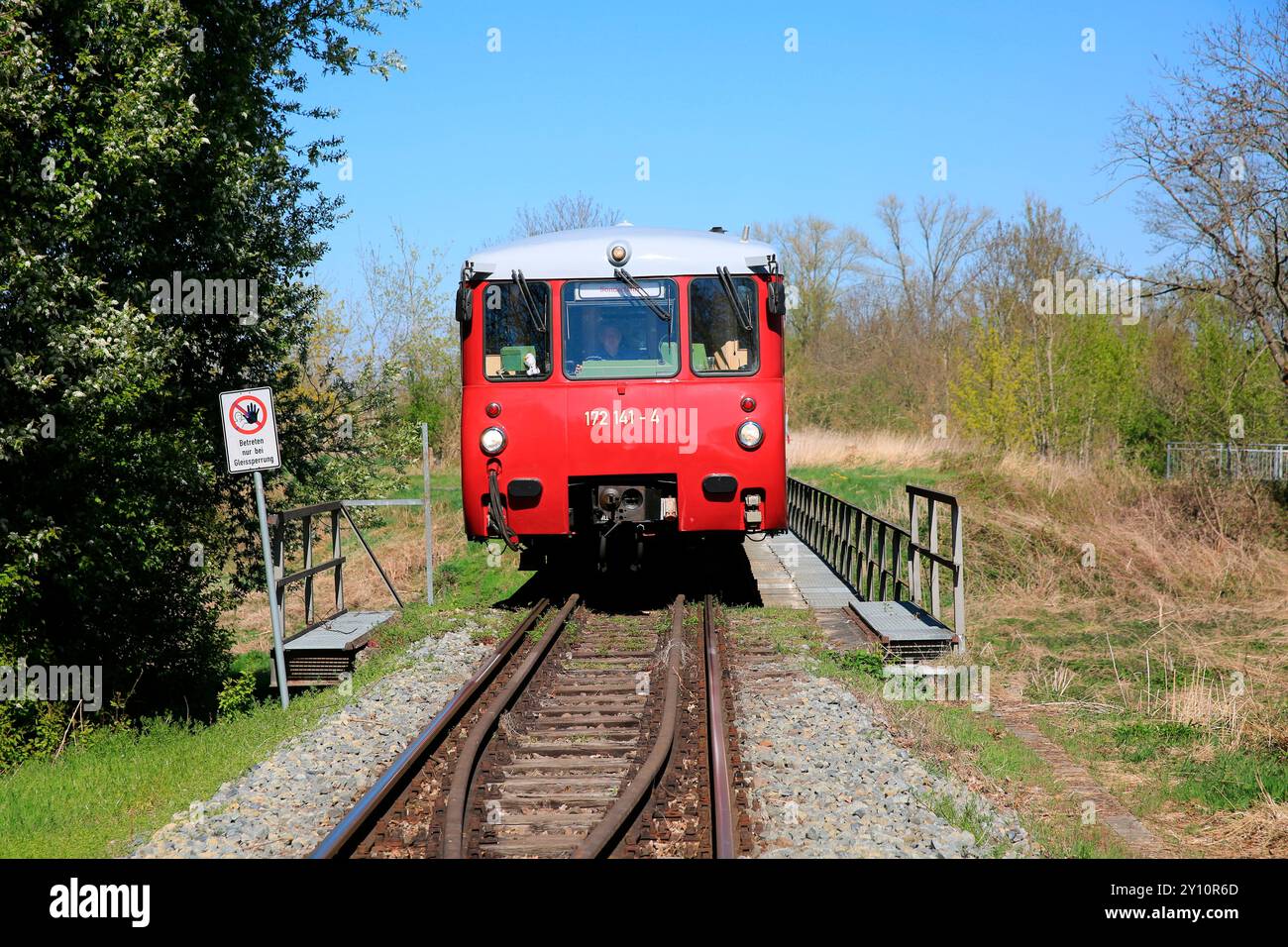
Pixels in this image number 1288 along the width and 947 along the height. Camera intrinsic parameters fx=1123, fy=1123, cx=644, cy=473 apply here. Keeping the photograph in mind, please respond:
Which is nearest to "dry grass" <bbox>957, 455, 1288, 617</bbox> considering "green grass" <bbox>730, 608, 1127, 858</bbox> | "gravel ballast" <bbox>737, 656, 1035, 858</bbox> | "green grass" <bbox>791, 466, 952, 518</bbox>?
"green grass" <bbox>791, 466, 952, 518</bbox>

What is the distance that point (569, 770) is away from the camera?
21.3 feet

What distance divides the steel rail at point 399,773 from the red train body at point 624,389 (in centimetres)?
192

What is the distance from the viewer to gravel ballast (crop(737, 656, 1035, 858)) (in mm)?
5145

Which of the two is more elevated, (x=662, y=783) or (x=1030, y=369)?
(x=1030, y=369)

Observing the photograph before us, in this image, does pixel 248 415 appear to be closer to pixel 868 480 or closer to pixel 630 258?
pixel 630 258

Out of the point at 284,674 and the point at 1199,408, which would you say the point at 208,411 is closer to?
the point at 284,674

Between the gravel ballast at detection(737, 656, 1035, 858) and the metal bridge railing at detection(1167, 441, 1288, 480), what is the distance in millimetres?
13467

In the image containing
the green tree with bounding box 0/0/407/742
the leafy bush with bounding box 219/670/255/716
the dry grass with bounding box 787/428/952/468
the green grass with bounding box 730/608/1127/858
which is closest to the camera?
the green grass with bounding box 730/608/1127/858

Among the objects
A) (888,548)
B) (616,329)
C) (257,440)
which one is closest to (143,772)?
(257,440)

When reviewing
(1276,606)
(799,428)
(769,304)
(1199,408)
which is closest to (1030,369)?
(1199,408)

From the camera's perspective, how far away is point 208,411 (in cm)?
1268

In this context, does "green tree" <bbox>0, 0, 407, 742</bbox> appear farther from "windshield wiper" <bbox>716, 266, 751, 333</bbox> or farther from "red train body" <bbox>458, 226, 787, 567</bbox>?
"windshield wiper" <bbox>716, 266, 751, 333</bbox>

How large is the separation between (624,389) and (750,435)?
1244 mm
